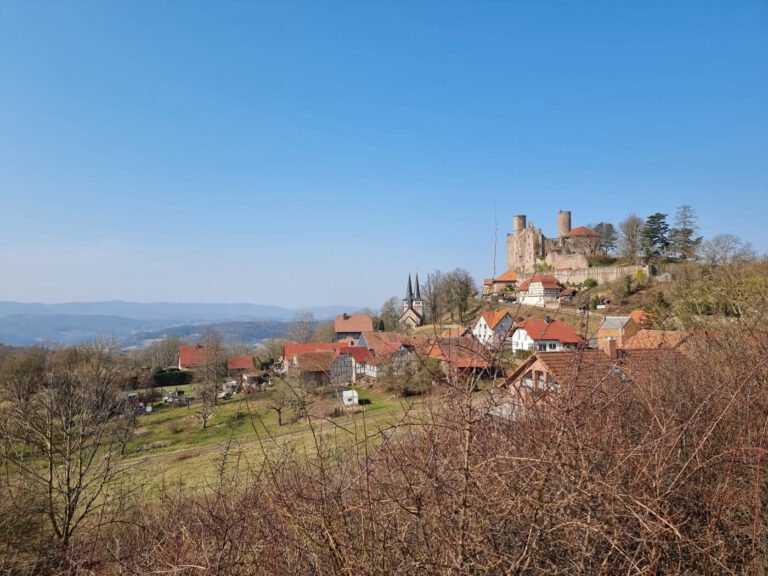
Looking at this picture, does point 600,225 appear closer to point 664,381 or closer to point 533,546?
point 664,381

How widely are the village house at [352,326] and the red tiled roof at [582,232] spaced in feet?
107

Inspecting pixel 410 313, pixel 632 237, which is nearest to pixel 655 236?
pixel 632 237

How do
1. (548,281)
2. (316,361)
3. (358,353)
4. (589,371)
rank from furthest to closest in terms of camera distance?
1. (548,281)
2. (358,353)
3. (589,371)
4. (316,361)

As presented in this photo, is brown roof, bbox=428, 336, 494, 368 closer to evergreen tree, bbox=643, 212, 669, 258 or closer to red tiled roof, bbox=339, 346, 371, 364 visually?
red tiled roof, bbox=339, 346, 371, 364

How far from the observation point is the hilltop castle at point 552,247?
62844 millimetres

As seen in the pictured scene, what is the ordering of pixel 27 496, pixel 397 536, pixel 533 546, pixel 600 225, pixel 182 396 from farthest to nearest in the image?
pixel 600 225
pixel 182 396
pixel 27 496
pixel 397 536
pixel 533 546

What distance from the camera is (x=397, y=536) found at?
2.27 metres

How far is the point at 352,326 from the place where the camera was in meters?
70.9

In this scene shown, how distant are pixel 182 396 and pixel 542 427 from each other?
4291 centimetres

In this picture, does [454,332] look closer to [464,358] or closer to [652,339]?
[464,358]

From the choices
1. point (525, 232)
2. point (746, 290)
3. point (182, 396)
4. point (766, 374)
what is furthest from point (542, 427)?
point (525, 232)

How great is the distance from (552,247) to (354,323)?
3206cm

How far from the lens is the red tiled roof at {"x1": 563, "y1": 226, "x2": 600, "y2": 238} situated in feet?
219

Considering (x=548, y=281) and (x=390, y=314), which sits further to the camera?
(x=390, y=314)
